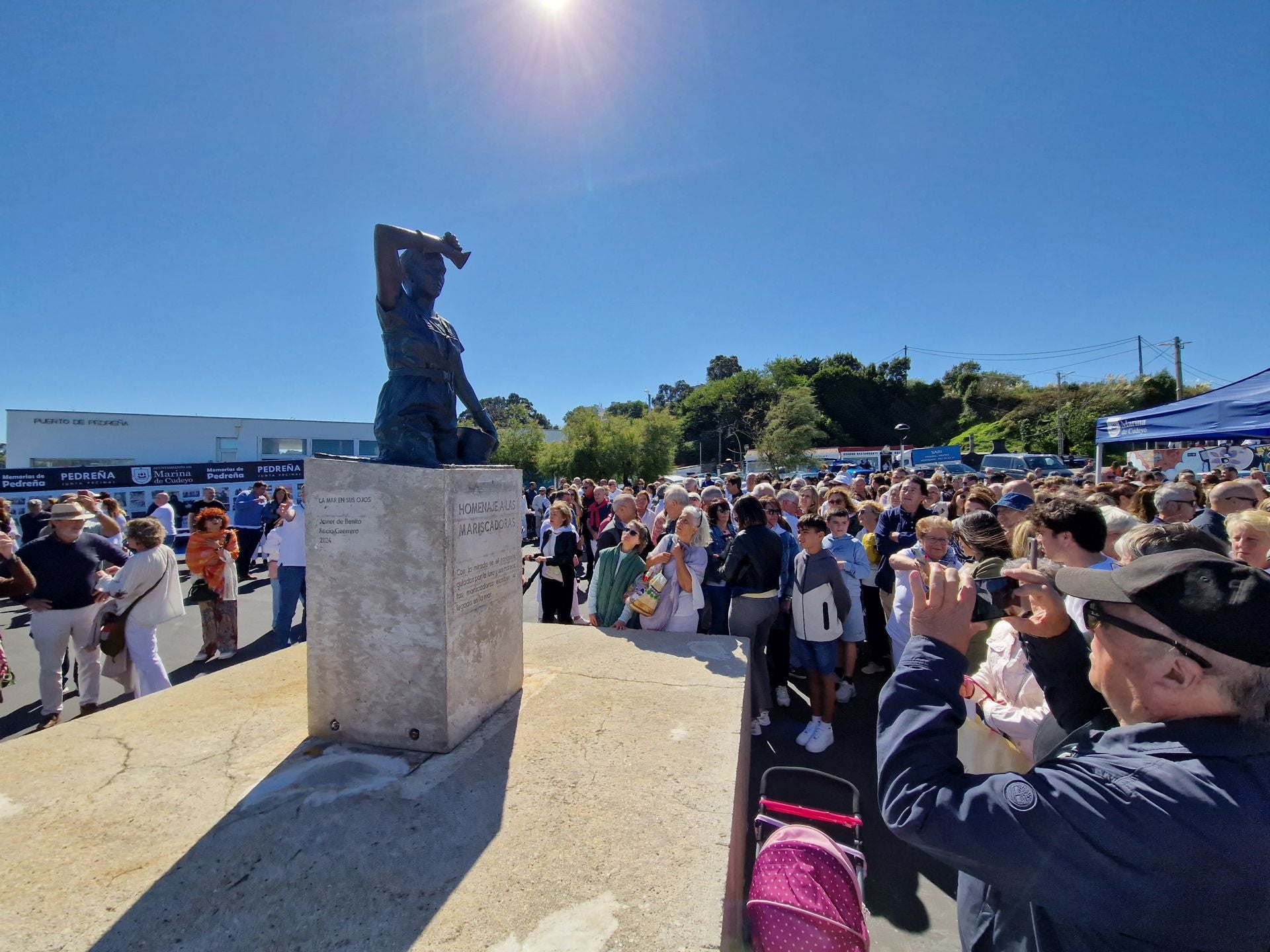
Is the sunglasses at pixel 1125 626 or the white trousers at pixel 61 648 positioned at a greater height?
the sunglasses at pixel 1125 626

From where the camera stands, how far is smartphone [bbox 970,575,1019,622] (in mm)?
1601

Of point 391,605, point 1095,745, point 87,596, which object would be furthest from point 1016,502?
point 87,596

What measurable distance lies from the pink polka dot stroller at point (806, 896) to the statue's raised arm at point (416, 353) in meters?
2.43

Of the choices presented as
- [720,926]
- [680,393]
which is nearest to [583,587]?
[720,926]

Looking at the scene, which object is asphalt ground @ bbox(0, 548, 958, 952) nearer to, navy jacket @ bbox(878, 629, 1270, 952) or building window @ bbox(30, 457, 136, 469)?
navy jacket @ bbox(878, 629, 1270, 952)

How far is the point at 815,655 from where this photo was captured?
14.4ft

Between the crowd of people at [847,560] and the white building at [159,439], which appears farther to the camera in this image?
the white building at [159,439]

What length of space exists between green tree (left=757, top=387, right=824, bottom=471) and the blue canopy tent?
28.7 m

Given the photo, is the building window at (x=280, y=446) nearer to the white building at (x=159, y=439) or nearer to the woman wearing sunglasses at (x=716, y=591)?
the white building at (x=159, y=439)

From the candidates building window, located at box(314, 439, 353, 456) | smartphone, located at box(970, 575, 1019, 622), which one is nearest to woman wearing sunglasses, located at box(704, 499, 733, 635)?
smartphone, located at box(970, 575, 1019, 622)

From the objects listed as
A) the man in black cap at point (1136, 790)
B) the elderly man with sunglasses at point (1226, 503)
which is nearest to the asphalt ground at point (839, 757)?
the man in black cap at point (1136, 790)

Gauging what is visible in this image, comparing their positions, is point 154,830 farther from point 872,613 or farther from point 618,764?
point 872,613

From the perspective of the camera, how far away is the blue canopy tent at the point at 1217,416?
7359 millimetres

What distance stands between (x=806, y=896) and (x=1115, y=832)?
1.44 metres
